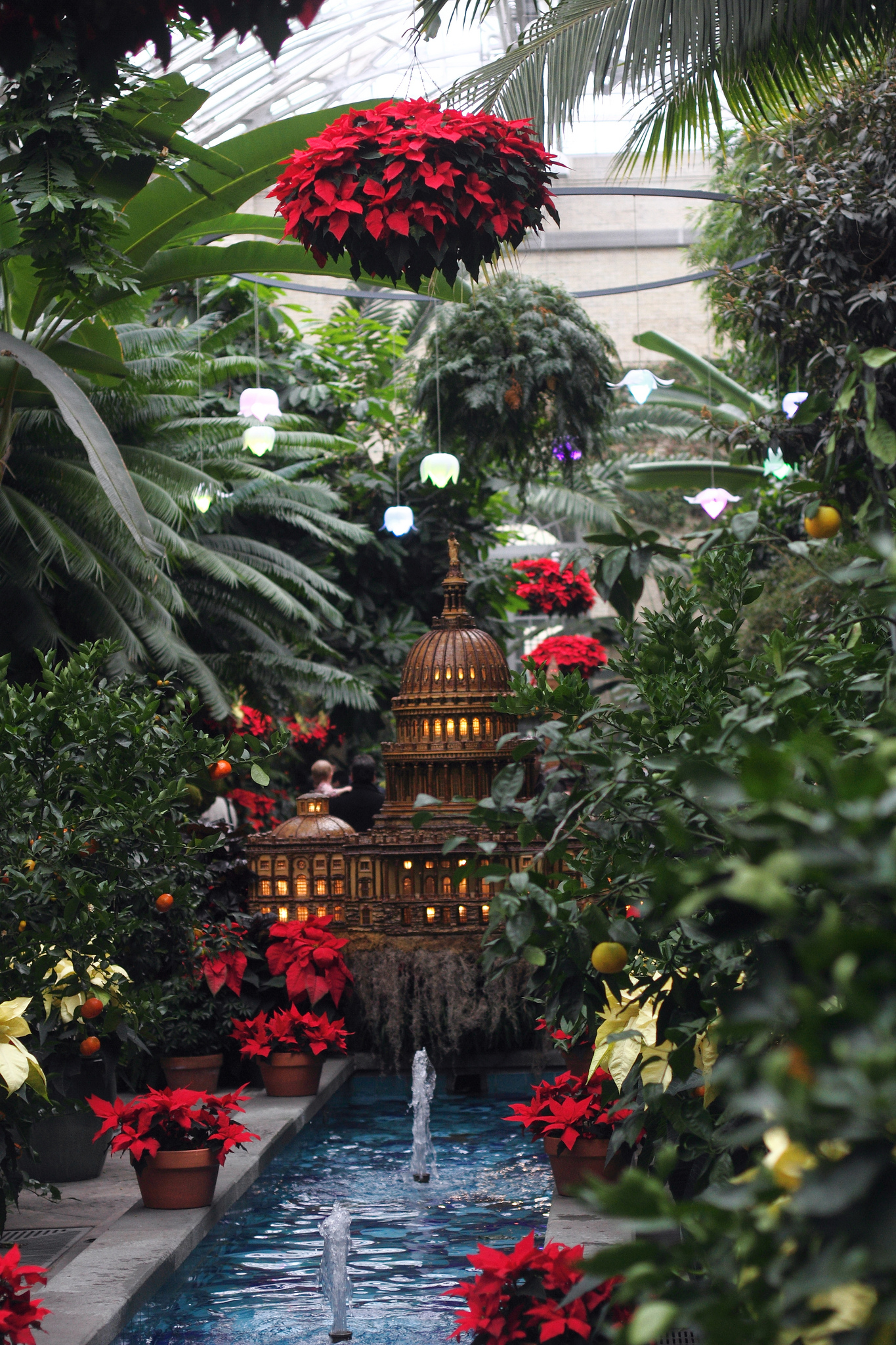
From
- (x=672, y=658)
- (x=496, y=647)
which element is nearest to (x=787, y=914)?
(x=672, y=658)

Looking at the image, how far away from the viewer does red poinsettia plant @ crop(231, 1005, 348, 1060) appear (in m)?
8.41

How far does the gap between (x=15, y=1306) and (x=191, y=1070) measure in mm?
5050

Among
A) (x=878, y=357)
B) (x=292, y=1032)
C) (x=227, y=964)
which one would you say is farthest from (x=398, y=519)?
(x=878, y=357)

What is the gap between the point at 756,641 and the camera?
49.7ft

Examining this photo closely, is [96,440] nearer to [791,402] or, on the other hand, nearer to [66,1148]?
[66,1148]

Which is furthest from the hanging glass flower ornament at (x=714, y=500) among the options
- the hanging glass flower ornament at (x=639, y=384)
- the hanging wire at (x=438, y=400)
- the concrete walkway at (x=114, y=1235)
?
the concrete walkway at (x=114, y=1235)

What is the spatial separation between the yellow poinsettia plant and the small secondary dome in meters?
6.24

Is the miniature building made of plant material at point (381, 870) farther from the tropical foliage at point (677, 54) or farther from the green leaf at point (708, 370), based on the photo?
the green leaf at point (708, 370)

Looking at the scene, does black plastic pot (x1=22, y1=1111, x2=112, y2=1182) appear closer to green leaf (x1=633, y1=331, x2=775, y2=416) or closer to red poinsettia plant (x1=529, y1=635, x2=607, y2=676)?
red poinsettia plant (x1=529, y1=635, x2=607, y2=676)

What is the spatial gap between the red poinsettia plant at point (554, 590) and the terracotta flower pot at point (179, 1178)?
6.27m

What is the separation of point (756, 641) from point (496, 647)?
461cm

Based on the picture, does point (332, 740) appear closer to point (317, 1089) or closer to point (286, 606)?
point (286, 606)

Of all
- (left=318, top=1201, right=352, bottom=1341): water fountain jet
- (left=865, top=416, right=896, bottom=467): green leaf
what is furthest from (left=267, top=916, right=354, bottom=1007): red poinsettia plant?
(left=865, top=416, right=896, bottom=467): green leaf

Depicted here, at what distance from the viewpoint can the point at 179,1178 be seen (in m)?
5.75
